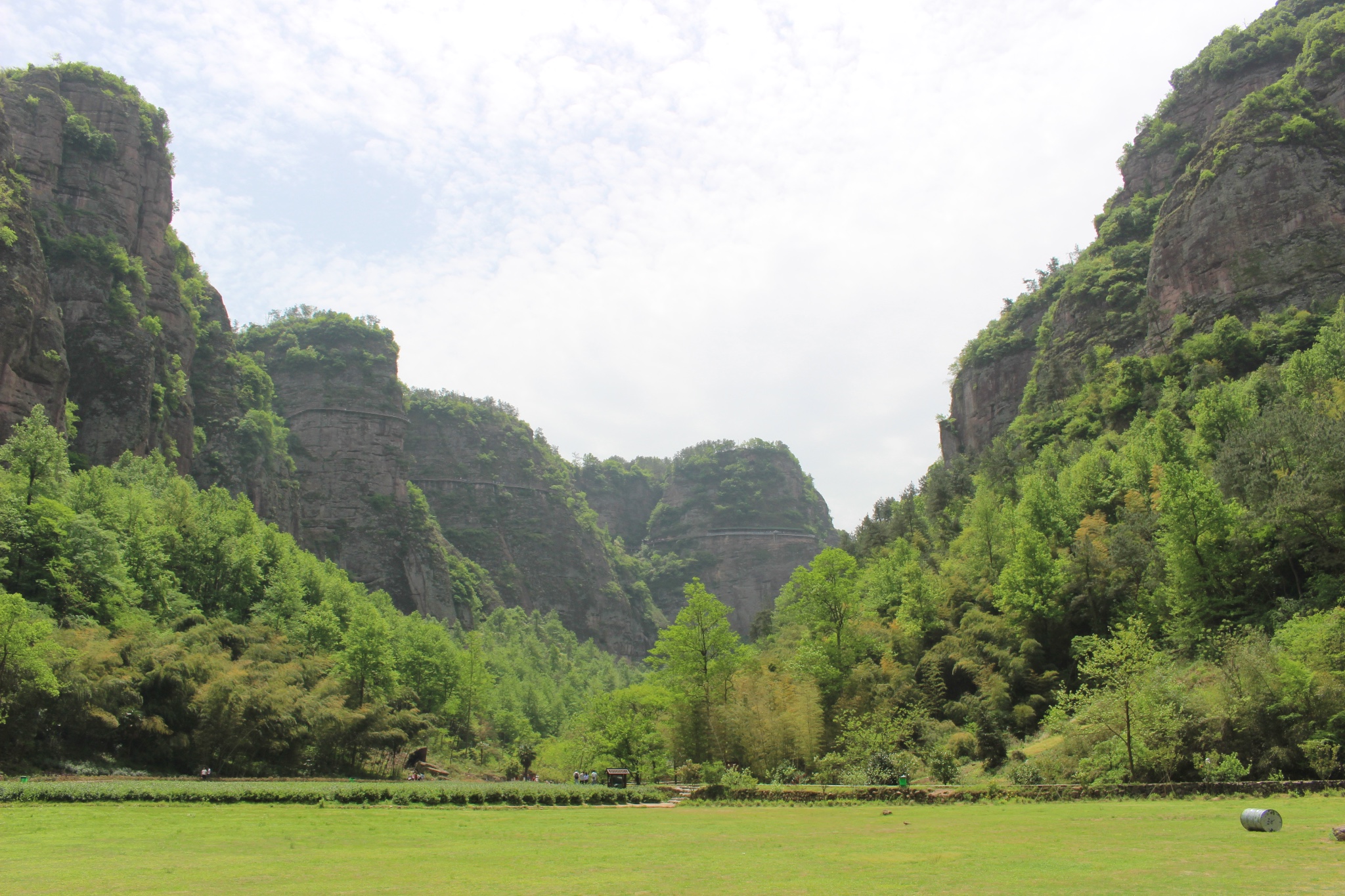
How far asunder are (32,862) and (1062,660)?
46.1 meters

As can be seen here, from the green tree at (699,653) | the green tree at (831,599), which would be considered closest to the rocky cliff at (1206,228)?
the green tree at (831,599)

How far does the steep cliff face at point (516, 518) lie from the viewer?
161500 mm

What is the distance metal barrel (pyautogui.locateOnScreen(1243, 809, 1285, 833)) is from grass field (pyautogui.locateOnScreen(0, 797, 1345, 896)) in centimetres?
24

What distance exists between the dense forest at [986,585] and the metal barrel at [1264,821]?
38.4 feet

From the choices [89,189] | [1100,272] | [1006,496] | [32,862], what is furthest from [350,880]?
[1100,272]

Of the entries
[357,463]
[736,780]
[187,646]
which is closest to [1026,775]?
[736,780]

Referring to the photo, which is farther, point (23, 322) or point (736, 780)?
point (23, 322)

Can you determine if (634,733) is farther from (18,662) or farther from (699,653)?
(18,662)

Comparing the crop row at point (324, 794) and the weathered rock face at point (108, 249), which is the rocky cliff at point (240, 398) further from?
the crop row at point (324, 794)

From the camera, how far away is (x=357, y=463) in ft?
412

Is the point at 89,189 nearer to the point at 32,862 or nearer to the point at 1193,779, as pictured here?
the point at 32,862

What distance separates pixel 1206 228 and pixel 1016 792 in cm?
6673

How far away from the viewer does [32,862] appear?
1321 centimetres

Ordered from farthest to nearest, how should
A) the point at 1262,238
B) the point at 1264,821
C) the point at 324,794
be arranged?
the point at 1262,238 → the point at 324,794 → the point at 1264,821
